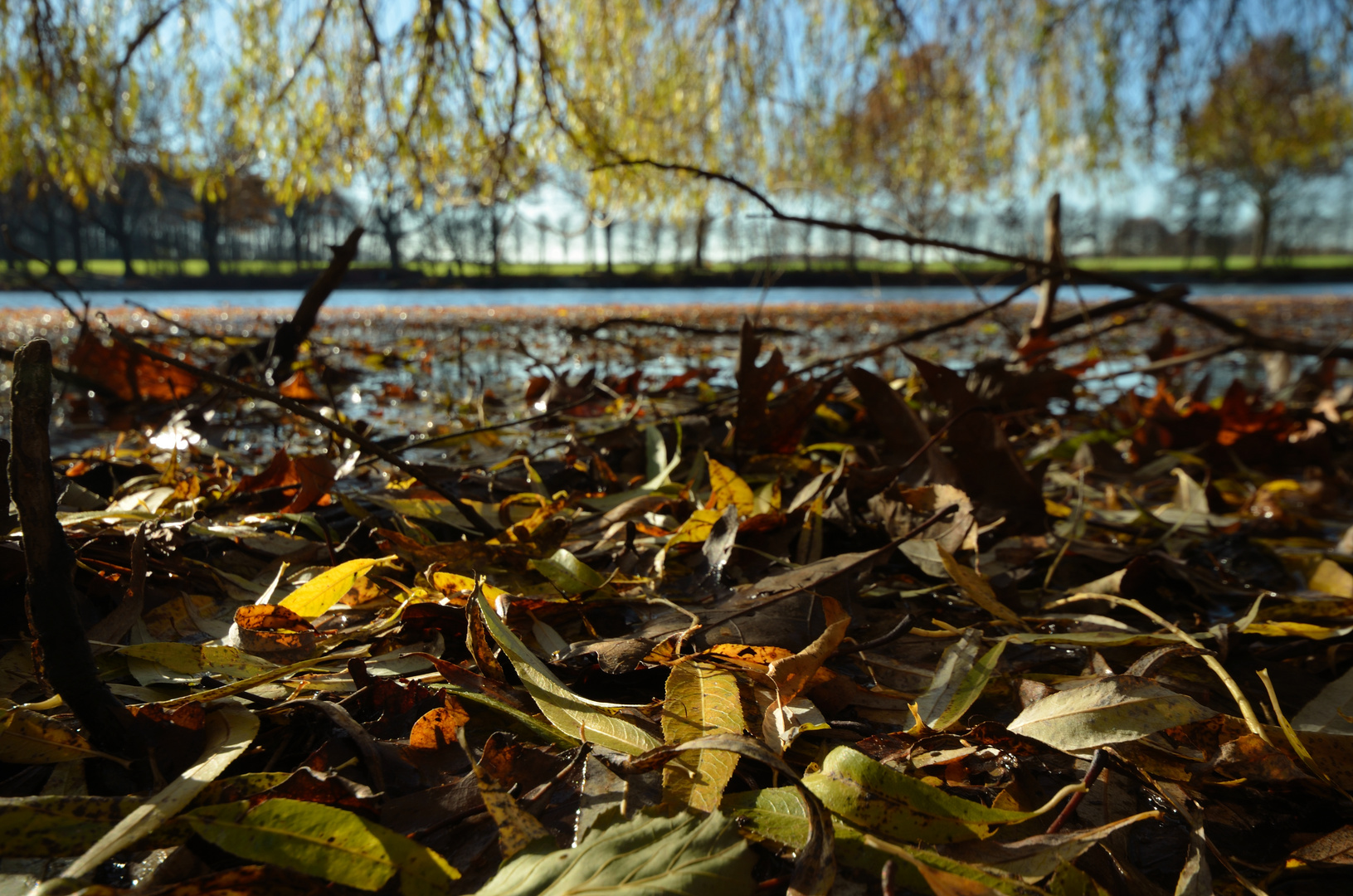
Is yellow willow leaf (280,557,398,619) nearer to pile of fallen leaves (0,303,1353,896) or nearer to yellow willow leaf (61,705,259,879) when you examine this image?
pile of fallen leaves (0,303,1353,896)

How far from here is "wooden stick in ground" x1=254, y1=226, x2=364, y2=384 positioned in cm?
222

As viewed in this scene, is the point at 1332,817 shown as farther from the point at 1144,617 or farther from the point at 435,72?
the point at 435,72

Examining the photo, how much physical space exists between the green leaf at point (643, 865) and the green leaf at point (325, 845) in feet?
0.16

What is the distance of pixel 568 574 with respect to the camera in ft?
2.68

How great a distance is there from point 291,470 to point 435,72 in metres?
2.32

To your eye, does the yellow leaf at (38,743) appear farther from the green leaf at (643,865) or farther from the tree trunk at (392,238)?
the tree trunk at (392,238)

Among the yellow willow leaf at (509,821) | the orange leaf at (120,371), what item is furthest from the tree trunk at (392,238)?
the yellow willow leaf at (509,821)

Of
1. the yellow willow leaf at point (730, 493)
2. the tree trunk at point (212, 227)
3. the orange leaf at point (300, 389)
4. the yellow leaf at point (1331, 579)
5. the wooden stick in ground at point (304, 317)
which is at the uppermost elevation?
the tree trunk at point (212, 227)

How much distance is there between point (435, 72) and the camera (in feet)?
9.86

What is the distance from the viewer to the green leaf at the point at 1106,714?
0.54m

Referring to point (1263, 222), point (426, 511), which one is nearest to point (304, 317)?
point (426, 511)

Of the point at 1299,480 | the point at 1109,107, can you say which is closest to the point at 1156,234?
the point at 1109,107

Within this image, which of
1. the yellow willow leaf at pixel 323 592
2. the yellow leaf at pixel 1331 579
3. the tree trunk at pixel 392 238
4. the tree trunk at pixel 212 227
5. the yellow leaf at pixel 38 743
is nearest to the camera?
the yellow leaf at pixel 38 743

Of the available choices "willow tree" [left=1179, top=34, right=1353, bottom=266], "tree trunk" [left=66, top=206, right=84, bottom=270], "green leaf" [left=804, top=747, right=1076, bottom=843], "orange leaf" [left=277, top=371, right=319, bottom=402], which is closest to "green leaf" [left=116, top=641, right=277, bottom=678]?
"green leaf" [left=804, top=747, right=1076, bottom=843]
